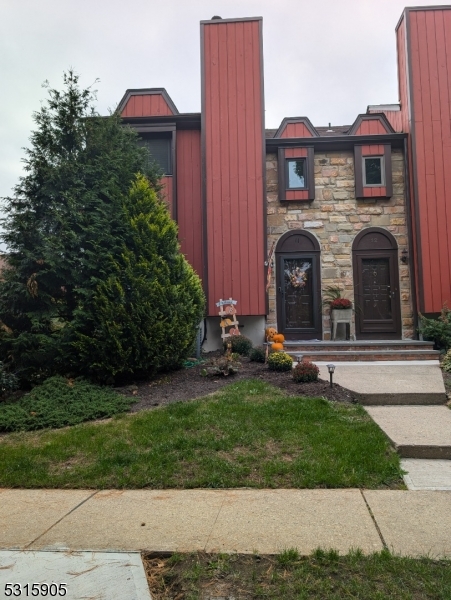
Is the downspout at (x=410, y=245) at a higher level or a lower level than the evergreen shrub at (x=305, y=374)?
higher

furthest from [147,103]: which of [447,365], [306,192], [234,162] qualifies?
[447,365]

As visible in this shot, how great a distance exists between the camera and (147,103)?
10898 mm

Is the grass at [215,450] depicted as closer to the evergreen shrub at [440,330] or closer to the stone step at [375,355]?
the stone step at [375,355]

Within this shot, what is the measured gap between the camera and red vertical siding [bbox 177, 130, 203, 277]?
10.7 metres

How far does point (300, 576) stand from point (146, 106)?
36.0 ft

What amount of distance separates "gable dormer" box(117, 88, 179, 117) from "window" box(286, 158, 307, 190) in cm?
317

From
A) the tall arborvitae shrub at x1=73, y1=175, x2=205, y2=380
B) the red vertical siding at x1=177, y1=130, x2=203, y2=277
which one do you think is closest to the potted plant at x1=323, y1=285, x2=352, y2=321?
the red vertical siding at x1=177, y1=130, x2=203, y2=277

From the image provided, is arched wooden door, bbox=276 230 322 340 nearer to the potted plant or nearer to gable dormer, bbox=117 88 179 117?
the potted plant

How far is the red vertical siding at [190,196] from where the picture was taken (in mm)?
10734

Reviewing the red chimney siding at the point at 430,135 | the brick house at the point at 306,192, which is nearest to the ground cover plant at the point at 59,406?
the brick house at the point at 306,192

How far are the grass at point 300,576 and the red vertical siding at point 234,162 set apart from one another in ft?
25.7

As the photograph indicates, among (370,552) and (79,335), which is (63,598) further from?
(79,335)

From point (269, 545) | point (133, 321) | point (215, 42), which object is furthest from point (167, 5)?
point (269, 545)

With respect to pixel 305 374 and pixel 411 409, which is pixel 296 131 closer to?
pixel 305 374
